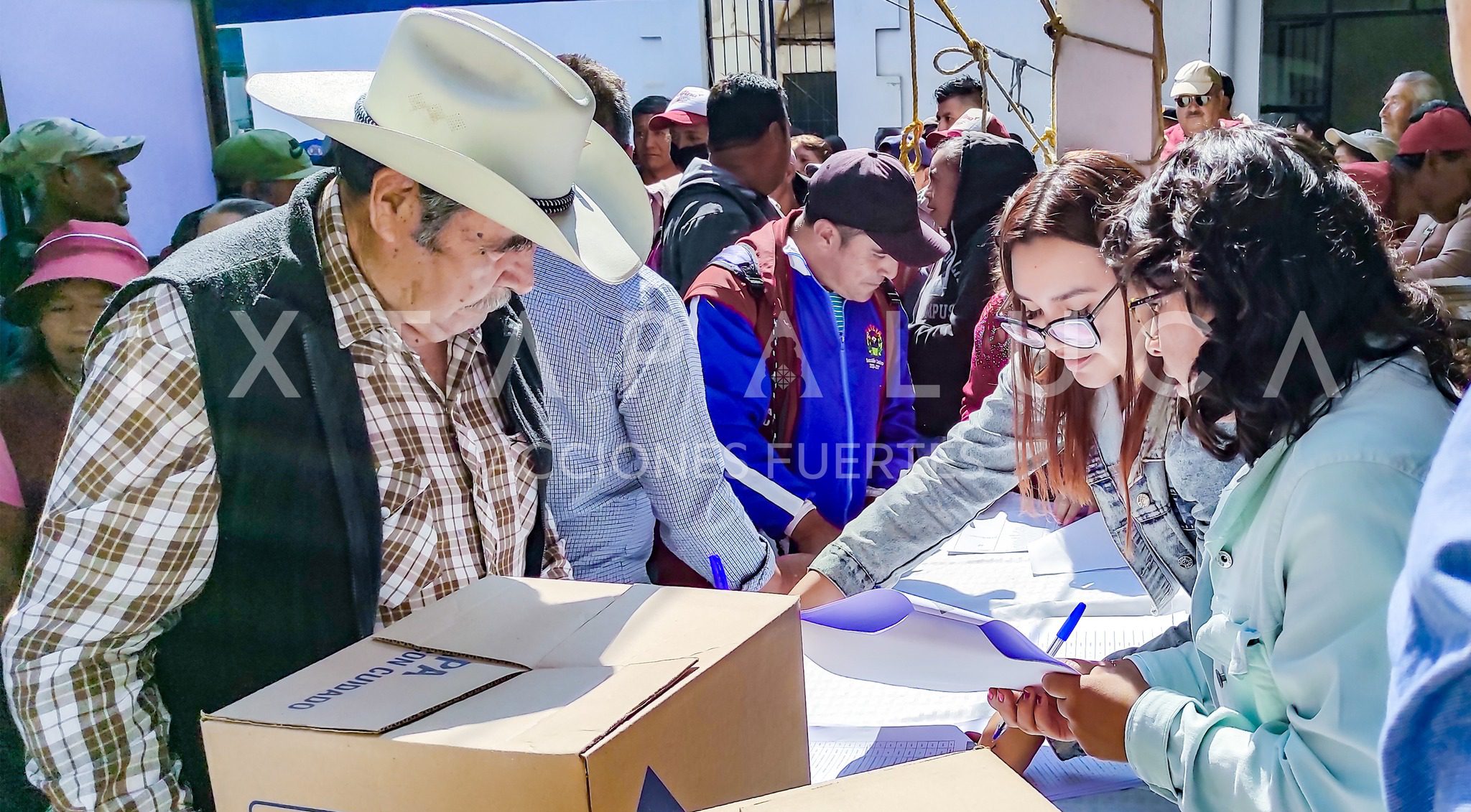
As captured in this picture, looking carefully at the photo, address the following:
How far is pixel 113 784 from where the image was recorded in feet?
3.49

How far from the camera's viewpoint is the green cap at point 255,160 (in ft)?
10.8

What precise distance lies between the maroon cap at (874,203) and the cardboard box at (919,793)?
1.90m

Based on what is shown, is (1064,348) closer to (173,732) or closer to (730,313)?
(730,313)

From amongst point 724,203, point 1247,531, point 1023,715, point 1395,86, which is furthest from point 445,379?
point 1395,86

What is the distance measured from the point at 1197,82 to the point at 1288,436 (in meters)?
4.53

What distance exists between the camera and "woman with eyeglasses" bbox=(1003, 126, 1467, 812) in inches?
32.5

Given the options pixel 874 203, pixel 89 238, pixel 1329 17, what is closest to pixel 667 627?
pixel 874 203

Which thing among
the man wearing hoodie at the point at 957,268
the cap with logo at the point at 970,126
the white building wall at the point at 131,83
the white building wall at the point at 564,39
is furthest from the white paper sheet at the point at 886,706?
the cap with logo at the point at 970,126

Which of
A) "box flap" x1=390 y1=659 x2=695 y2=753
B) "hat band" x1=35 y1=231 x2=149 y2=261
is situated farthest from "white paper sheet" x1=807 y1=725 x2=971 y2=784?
"hat band" x1=35 y1=231 x2=149 y2=261

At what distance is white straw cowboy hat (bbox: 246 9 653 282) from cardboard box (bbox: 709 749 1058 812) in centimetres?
71

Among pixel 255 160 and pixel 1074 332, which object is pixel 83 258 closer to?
pixel 255 160

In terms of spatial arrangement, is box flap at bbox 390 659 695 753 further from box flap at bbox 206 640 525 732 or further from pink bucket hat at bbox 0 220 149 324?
pink bucket hat at bbox 0 220 149 324

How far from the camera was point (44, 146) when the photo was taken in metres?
2.81

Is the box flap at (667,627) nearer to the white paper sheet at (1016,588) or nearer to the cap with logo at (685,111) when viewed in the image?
the white paper sheet at (1016,588)
